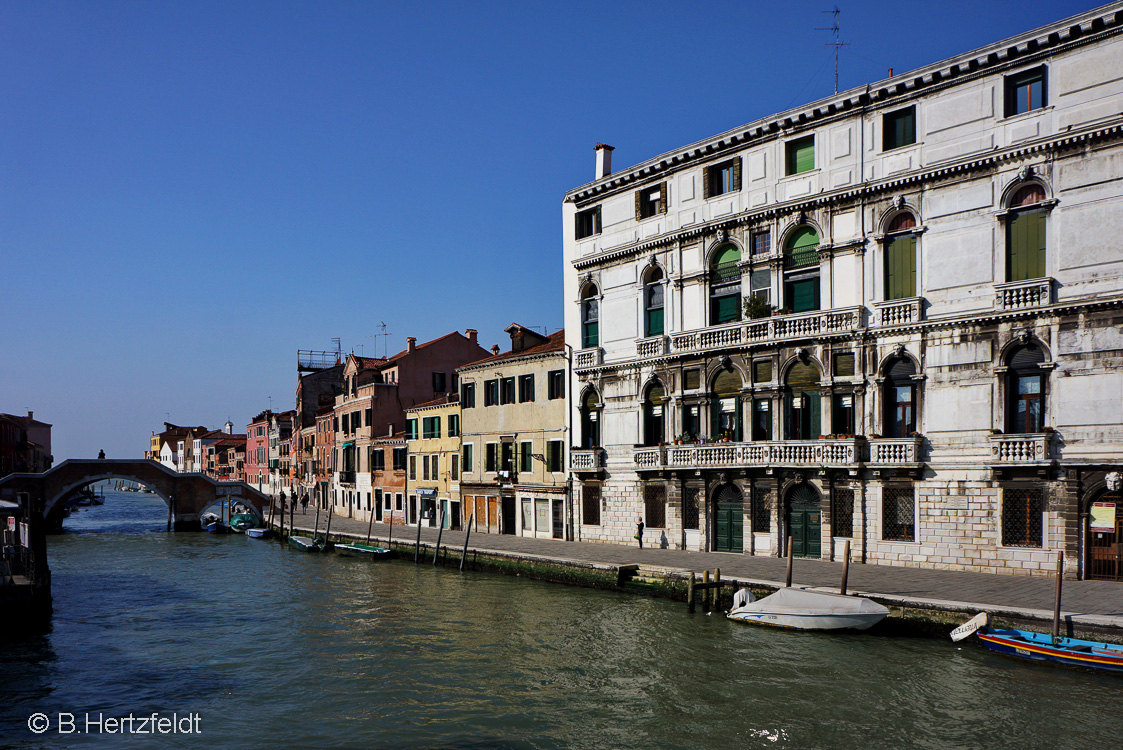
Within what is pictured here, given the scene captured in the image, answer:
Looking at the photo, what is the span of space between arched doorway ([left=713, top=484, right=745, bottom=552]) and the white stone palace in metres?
0.09

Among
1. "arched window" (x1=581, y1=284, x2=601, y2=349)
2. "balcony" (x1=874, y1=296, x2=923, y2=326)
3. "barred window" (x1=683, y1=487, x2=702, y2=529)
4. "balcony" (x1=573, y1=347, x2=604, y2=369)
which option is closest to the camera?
→ "balcony" (x1=874, y1=296, x2=923, y2=326)

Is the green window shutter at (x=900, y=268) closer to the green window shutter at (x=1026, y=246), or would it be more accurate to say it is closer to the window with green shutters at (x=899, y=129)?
the green window shutter at (x=1026, y=246)

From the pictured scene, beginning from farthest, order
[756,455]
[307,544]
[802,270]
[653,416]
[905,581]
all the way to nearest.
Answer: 1. [307,544]
2. [653,416]
3. [756,455]
4. [802,270]
5. [905,581]

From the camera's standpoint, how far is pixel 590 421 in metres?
30.7

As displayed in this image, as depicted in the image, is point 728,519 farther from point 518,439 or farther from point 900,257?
point 518,439

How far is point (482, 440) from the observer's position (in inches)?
1439

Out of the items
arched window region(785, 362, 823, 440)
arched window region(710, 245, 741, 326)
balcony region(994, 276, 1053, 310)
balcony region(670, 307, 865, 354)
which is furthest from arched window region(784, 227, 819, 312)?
balcony region(994, 276, 1053, 310)

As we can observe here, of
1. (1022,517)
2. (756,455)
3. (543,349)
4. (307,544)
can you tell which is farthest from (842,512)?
(307,544)

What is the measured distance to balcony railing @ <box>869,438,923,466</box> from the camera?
69.8 feet

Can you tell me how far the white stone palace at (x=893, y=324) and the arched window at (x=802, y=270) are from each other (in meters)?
0.06

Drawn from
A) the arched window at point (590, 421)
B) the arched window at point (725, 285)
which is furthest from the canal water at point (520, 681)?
Answer: the arched window at point (725, 285)

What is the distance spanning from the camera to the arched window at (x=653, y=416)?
92.0 feet

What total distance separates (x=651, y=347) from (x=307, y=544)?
1929 cm

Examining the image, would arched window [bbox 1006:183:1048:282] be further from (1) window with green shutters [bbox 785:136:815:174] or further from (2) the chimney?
(2) the chimney
